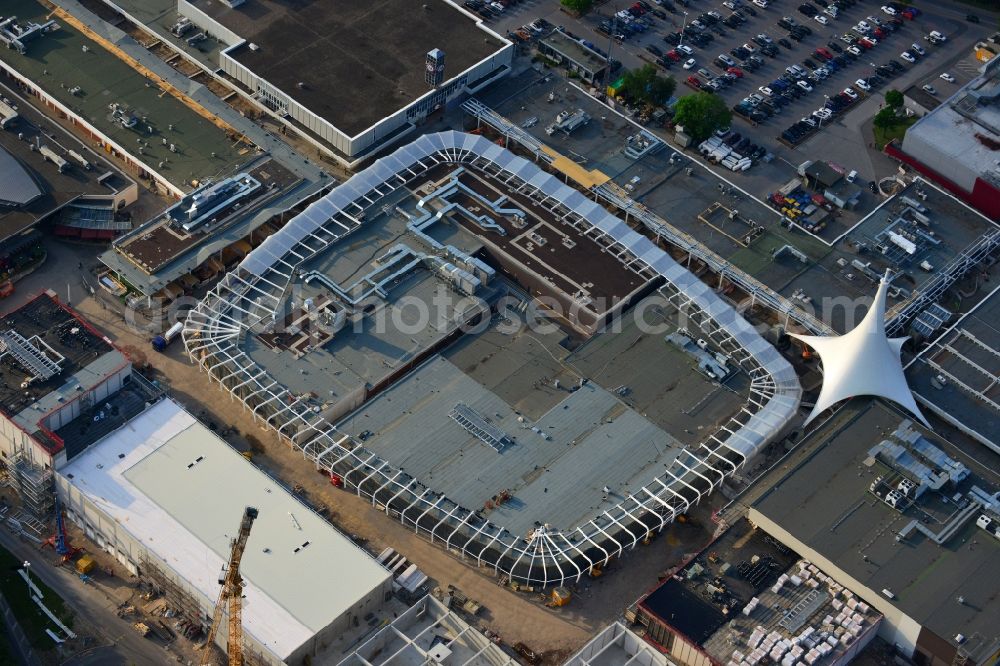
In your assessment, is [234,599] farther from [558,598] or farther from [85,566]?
[558,598]

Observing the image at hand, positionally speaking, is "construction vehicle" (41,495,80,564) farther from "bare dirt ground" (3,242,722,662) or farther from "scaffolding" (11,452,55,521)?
"bare dirt ground" (3,242,722,662)

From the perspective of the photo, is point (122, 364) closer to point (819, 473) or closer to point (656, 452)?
point (656, 452)

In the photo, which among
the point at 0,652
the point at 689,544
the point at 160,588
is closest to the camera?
the point at 0,652

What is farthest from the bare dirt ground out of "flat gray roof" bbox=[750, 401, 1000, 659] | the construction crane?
the construction crane

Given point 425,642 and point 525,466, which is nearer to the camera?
point 425,642

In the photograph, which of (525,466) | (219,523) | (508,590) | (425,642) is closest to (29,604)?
(219,523)

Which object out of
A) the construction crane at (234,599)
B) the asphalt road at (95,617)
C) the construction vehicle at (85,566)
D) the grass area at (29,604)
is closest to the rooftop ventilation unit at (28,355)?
the asphalt road at (95,617)

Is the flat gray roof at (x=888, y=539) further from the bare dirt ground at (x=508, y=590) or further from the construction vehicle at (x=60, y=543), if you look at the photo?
the construction vehicle at (x=60, y=543)

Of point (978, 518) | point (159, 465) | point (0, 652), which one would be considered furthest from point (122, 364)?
point (978, 518)
